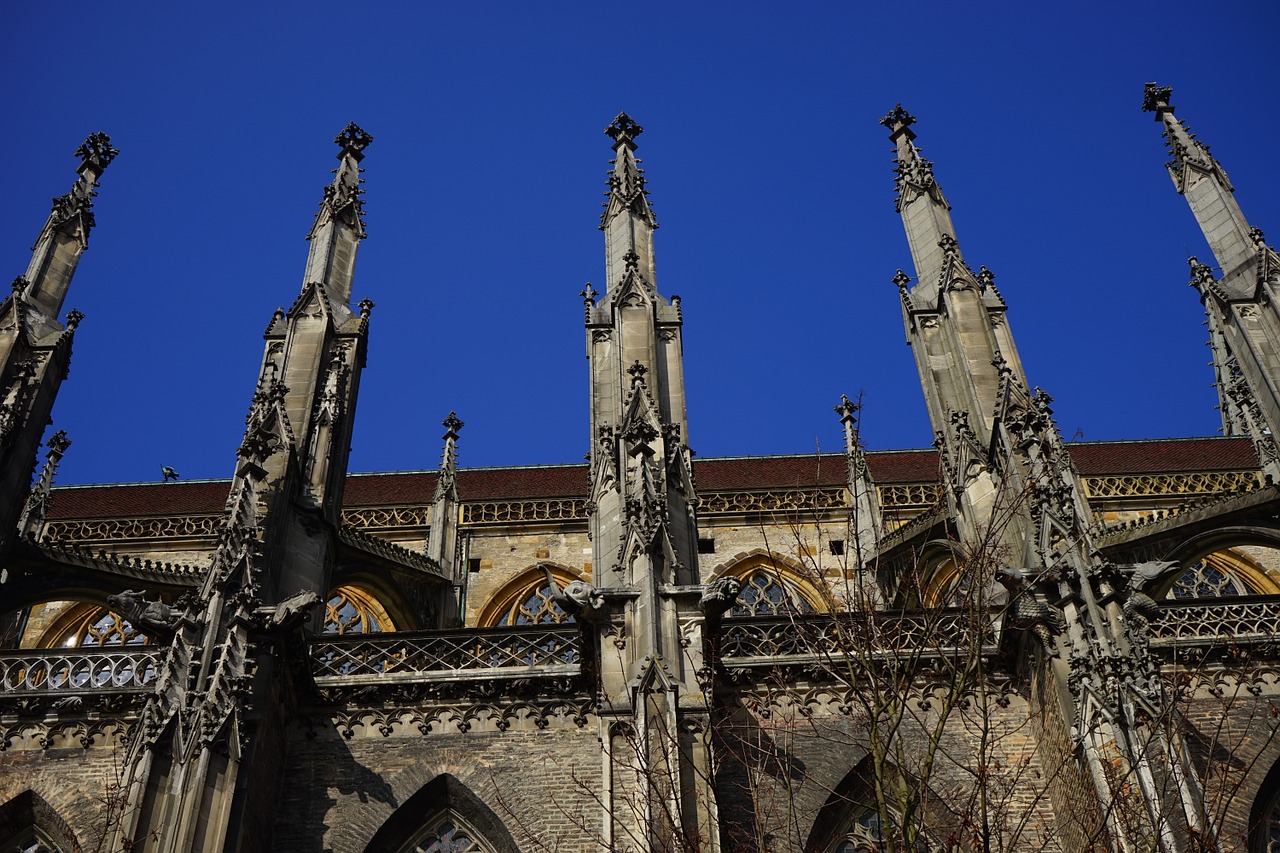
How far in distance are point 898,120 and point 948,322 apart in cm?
566

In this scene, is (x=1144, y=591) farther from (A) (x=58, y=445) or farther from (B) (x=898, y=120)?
(A) (x=58, y=445)

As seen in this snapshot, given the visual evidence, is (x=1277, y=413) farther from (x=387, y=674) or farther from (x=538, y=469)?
(x=538, y=469)

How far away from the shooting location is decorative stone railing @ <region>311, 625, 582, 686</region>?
1456cm

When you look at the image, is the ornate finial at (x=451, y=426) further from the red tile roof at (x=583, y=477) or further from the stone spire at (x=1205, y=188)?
the stone spire at (x=1205, y=188)

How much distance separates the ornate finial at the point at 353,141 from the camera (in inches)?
879

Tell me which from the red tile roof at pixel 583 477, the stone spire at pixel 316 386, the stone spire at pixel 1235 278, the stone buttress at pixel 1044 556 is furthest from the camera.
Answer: the red tile roof at pixel 583 477

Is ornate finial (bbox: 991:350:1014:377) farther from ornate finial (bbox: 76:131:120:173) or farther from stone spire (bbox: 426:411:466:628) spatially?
ornate finial (bbox: 76:131:120:173)

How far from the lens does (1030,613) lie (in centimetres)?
1332

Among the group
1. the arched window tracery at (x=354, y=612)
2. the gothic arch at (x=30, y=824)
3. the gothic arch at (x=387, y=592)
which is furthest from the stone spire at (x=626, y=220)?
the gothic arch at (x=30, y=824)

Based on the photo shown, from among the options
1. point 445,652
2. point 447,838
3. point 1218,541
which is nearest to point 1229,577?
point 1218,541

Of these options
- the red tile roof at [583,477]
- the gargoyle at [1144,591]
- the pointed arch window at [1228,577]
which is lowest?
the gargoyle at [1144,591]

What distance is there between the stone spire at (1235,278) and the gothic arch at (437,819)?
35.7 feet

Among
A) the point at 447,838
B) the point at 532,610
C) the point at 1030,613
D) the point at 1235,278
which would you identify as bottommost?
the point at 447,838

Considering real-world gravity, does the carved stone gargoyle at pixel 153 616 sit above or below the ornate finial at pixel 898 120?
below
